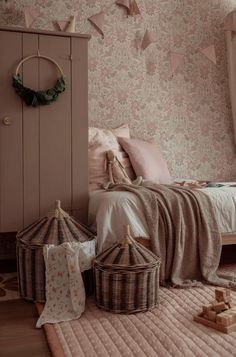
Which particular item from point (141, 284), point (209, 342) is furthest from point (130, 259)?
point (209, 342)

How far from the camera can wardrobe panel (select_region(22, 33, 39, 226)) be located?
2.29m

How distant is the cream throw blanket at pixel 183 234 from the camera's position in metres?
2.21

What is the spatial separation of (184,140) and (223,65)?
0.80 m

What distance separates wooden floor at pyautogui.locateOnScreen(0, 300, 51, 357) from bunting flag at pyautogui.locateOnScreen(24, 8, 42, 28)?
2005 mm

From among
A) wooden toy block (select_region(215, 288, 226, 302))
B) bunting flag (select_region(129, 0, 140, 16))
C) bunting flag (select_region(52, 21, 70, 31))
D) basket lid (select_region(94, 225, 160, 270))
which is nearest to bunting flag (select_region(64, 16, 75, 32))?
bunting flag (select_region(52, 21, 70, 31))

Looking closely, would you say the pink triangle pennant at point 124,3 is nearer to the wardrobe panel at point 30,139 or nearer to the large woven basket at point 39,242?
the wardrobe panel at point 30,139

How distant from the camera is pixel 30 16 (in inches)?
117

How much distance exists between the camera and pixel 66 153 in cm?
236

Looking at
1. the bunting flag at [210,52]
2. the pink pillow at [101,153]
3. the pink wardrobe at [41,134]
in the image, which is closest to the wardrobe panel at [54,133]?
the pink wardrobe at [41,134]

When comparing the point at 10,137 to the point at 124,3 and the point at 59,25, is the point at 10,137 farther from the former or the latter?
the point at 124,3

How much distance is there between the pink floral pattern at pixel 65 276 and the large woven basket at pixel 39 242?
0.06 metres

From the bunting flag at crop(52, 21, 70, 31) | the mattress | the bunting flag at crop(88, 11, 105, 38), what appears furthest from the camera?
the bunting flag at crop(88, 11, 105, 38)

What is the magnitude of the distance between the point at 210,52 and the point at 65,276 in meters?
2.53

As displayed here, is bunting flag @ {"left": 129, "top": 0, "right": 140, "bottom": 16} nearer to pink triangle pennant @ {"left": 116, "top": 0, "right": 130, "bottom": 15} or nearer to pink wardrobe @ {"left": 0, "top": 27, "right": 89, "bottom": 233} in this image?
pink triangle pennant @ {"left": 116, "top": 0, "right": 130, "bottom": 15}
